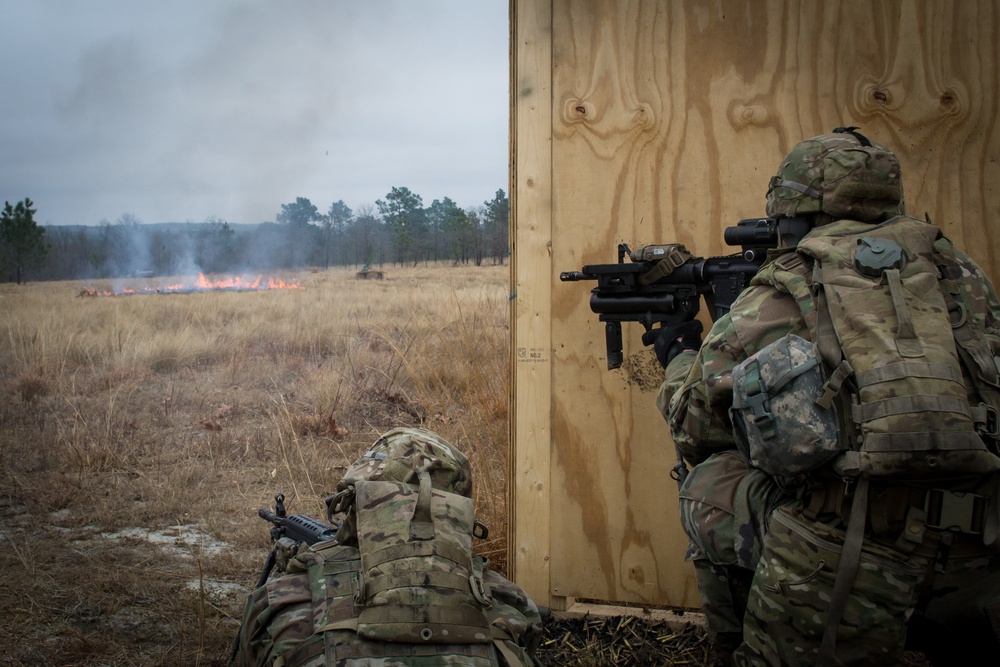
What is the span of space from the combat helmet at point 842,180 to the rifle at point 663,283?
422mm

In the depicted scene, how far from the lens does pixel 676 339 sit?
3.40 m

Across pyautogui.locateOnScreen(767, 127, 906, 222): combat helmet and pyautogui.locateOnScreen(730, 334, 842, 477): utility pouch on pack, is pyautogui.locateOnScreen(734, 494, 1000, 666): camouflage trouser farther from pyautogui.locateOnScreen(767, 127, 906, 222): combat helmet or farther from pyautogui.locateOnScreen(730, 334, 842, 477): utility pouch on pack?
pyautogui.locateOnScreen(767, 127, 906, 222): combat helmet

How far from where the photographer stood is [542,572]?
3.88 m

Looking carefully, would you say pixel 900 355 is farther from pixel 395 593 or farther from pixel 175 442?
pixel 175 442

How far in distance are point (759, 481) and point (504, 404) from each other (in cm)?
319

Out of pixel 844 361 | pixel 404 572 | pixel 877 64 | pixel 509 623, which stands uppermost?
pixel 877 64

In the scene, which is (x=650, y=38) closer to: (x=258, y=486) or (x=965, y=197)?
(x=965, y=197)

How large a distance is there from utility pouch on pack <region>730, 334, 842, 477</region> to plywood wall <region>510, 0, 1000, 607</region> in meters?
1.41

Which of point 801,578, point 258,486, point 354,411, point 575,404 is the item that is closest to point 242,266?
point 354,411

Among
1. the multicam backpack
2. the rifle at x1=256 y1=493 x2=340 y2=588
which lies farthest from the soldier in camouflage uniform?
the rifle at x1=256 y1=493 x2=340 y2=588

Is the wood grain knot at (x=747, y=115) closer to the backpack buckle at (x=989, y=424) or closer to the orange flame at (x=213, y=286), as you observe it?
the backpack buckle at (x=989, y=424)

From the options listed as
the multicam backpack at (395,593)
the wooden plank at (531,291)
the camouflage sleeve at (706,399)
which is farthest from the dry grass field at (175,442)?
the camouflage sleeve at (706,399)

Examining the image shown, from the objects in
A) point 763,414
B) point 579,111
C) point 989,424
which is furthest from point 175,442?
point 989,424

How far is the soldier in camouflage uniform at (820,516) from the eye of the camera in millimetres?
2232
